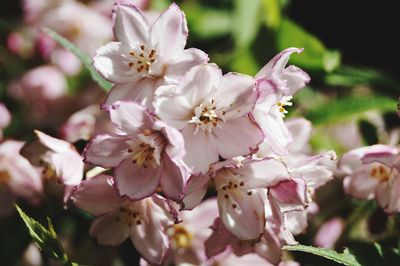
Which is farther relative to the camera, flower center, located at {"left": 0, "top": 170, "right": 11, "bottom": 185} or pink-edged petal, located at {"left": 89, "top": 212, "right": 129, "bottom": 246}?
flower center, located at {"left": 0, "top": 170, "right": 11, "bottom": 185}

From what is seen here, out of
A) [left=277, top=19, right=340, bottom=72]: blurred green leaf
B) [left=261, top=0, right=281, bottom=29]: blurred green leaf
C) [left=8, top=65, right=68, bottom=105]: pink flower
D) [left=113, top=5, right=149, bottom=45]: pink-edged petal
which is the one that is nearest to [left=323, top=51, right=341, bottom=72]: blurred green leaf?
[left=277, top=19, right=340, bottom=72]: blurred green leaf

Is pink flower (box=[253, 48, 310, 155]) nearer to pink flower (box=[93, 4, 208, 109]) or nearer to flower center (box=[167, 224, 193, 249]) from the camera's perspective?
pink flower (box=[93, 4, 208, 109])

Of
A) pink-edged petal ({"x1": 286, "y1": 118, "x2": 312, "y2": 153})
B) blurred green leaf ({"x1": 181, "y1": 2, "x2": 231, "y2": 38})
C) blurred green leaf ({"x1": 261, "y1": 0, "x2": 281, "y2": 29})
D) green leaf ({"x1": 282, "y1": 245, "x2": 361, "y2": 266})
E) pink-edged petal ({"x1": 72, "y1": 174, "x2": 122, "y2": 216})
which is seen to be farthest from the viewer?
blurred green leaf ({"x1": 181, "y1": 2, "x2": 231, "y2": 38})

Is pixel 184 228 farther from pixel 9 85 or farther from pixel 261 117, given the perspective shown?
pixel 9 85

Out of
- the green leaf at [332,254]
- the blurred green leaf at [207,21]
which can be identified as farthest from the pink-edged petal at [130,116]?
the blurred green leaf at [207,21]

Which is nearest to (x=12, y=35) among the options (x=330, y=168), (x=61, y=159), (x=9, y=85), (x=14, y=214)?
(x=9, y=85)

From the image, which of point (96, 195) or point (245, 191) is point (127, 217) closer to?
point (96, 195)
